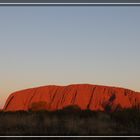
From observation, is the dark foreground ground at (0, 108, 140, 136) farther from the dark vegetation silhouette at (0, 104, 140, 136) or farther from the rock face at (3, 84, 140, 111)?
the rock face at (3, 84, 140, 111)

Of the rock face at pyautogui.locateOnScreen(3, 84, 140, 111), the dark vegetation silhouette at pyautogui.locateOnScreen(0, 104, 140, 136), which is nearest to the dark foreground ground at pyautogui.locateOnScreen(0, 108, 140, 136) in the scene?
the dark vegetation silhouette at pyautogui.locateOnScreen(0, 104, 140, 136)

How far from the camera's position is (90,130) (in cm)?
607

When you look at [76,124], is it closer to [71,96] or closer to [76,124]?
[76,124]

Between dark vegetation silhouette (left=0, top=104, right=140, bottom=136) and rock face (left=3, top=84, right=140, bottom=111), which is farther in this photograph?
rock face (left=3, top=84, right=140, bottom=111)

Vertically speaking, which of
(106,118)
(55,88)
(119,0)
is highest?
(119,0)

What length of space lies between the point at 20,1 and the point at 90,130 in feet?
8.46

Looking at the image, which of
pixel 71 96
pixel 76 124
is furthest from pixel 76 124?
pixel 71 96

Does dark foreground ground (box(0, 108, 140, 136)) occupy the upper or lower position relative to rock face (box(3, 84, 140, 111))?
upper

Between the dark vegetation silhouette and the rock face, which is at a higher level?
the dark vegetation silhouette

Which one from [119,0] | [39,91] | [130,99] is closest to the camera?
[119,0]

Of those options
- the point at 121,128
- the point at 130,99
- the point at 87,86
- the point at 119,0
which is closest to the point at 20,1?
the point at 119,0

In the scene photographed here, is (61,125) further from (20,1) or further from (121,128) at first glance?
(20,1)

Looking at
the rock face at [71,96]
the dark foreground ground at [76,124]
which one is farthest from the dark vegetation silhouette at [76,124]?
the rock face at [71,96]

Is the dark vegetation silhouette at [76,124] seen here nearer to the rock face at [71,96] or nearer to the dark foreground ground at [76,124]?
the dark foreground ground at [76,124]
